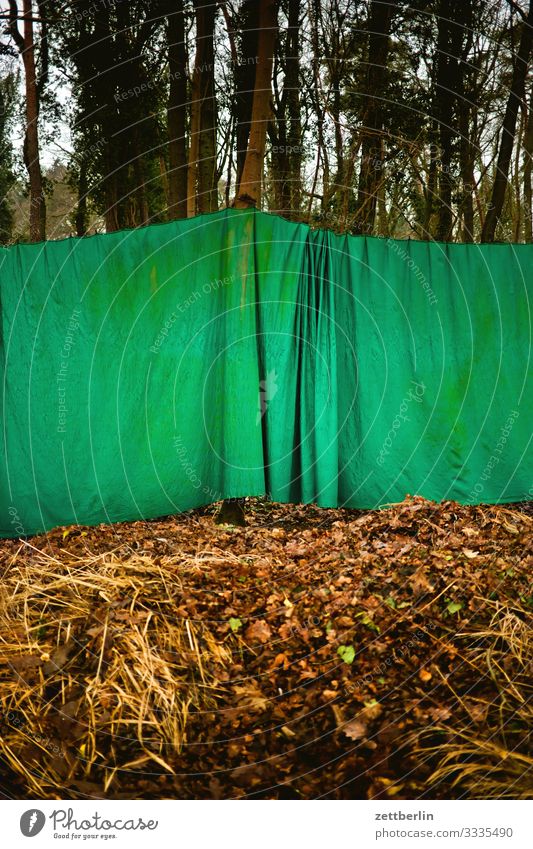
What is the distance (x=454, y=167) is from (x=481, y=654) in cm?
1135

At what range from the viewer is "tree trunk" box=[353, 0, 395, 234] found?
9.70 m

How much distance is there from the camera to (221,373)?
206 inches

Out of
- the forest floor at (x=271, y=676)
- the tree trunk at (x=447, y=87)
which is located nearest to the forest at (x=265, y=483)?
the forest floor at (x=271, y=676)

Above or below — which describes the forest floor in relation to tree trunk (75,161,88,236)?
below

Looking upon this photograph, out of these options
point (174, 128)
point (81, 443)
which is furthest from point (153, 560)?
point (174, 128)

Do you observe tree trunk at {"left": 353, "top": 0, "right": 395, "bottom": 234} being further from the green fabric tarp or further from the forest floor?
the forest floor

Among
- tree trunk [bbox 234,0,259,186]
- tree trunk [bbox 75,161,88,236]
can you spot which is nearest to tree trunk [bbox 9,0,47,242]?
tree trunk [bbox 234,0,259,186]

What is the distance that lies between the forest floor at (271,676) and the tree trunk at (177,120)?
22.0 feet

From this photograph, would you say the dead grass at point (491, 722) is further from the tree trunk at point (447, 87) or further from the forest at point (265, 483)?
the tree trunk at point (447, 87)

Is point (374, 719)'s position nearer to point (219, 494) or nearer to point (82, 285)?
point (219, 494)

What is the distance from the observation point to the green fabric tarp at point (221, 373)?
17.1 feet

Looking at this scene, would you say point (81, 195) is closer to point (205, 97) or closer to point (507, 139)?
point (205, 97)
